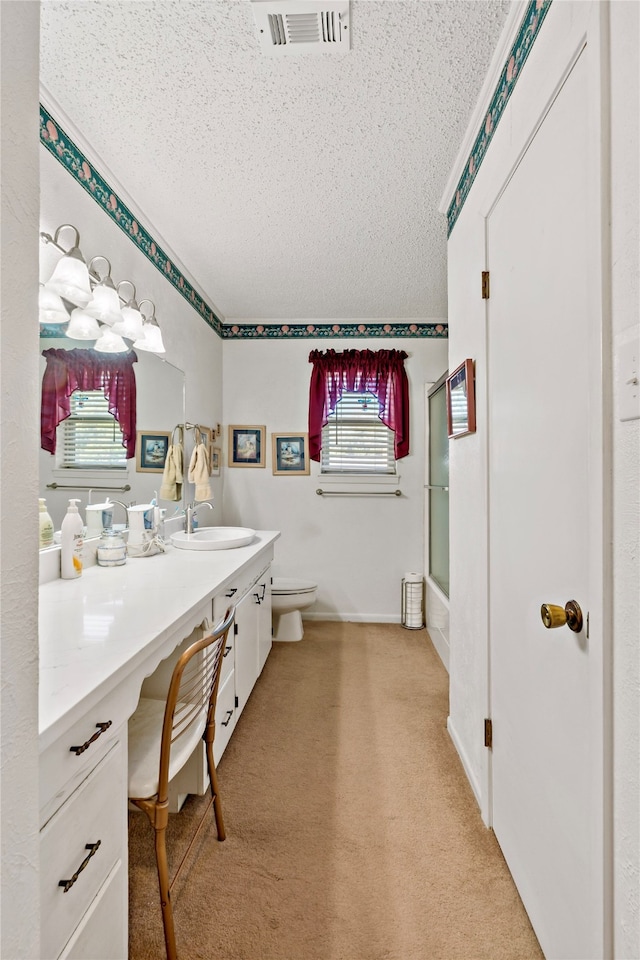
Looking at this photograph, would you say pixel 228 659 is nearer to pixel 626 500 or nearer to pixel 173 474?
pixel 173 474

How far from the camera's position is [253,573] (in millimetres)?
2443

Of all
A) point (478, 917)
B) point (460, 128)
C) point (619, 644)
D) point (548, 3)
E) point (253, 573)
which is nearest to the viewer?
point (619, 644)

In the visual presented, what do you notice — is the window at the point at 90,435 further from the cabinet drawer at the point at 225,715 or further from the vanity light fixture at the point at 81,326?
the cabinet drawer at the point at 225,715

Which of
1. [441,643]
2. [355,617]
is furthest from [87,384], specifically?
[355,617]

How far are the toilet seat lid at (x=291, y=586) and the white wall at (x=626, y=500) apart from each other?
2591 millimetres

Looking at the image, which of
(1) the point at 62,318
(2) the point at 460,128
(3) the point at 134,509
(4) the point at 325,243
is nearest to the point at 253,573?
(3) the point at 134,509

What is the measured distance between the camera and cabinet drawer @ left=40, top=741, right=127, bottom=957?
803mm

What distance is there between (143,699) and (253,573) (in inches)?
36.7

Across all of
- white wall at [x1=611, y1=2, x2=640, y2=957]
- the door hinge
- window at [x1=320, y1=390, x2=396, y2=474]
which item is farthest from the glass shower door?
white wall at [x1=611, y1=2, x2=640, y2=957]

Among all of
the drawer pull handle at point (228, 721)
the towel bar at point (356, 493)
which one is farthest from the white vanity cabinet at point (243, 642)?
the towel bar at point (356, 493)

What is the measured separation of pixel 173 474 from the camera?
2.75 m

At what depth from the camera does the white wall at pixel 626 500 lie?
29.4 inches

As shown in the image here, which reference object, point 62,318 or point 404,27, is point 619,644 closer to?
point 404,27

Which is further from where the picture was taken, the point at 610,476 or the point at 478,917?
the point at 478,917
